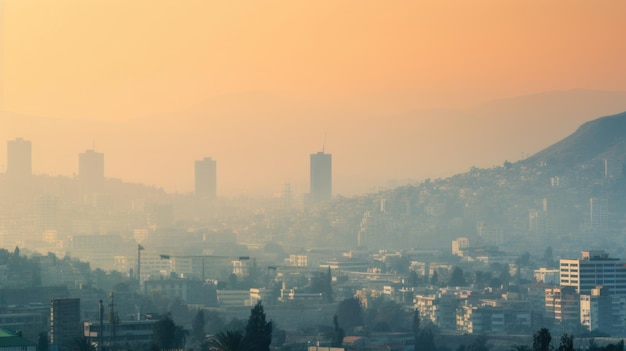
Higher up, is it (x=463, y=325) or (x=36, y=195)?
(x=36, y=195)

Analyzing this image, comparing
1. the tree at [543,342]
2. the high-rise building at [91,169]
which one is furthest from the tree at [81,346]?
the high-rise building at [91,169]

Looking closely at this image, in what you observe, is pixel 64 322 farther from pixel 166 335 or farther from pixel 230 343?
pixel 230 343

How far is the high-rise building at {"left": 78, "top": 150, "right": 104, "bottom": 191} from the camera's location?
610 ft

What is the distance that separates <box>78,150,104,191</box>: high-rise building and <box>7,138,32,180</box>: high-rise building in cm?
965

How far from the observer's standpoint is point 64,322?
6419 centimetres

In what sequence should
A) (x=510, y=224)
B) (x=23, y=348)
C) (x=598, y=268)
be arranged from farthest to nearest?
(x=510, y=224) → (x=598, y=268) → (x=23, y=348)

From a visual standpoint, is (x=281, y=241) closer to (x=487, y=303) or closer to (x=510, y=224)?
(x=510, y=224)

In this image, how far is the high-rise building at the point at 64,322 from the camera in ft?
205

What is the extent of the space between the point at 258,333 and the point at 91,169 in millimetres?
140104

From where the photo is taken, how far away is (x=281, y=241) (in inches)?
7136

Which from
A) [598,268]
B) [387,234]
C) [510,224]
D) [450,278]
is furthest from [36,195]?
[598,268]

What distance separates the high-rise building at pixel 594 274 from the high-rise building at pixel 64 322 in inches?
1609

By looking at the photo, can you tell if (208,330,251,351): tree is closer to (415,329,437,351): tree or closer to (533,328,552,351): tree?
(533,328,552,351): tree

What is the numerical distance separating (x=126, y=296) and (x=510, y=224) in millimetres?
110371
